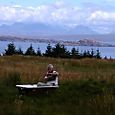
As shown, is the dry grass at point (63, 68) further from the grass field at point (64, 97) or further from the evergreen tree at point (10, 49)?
the evergreen tree at point (10, 49)

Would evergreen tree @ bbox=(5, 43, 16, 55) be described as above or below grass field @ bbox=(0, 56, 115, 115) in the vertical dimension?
above

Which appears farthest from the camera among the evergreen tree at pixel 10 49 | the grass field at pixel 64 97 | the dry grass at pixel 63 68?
the evergreen tree at pixel 10 49

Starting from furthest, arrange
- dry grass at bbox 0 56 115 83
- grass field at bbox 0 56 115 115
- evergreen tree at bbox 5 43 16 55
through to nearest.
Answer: evergreen tree at bbox 5 43 16 55, dry grass at bbox 0 56 115 83, grass field at bbox 0 56 115 115

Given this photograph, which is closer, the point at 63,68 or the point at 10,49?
the point at 63,68

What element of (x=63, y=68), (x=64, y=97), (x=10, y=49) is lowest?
(x=64, y=97)

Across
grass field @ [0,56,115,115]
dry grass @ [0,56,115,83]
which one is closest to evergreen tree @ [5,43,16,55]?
dry grass @ [0,56,115,83]

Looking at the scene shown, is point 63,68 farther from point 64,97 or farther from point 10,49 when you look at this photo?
point 10,49

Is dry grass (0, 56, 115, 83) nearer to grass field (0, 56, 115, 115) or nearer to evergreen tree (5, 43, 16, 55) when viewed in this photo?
grass field (0, 56, 115, 115)

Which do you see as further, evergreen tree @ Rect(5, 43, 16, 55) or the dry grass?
evergreen tree @ Rect(5, 43, 16, 55)

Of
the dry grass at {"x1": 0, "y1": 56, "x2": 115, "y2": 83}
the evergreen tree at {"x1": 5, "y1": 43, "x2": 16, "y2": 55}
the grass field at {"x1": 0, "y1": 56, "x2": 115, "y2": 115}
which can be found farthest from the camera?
the evergreen tree at {"x1": 5, "y1": 43, "x2": 16, "y2": 55}

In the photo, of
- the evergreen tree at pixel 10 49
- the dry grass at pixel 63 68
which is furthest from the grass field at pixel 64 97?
the evergreen tree at pixel 10 49

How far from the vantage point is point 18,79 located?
57.9 feet

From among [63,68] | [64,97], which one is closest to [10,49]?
[63,68]

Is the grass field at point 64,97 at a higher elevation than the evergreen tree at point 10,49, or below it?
below
